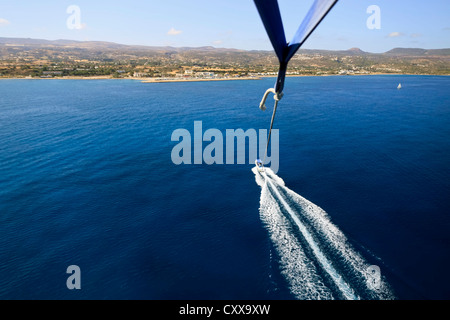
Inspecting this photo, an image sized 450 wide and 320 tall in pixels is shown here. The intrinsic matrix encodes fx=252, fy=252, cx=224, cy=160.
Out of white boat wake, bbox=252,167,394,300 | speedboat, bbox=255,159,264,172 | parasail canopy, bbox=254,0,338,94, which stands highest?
parasail canopy, bbox=254,0,338,94

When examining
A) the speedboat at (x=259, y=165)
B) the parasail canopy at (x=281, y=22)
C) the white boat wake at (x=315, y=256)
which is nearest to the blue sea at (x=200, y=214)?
the white boat wake at (x=315, y=256)

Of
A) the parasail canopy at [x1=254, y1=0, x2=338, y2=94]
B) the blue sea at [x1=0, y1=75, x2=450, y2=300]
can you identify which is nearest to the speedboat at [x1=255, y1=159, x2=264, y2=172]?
the blue sea at [x1=0, y1=75, x2=450, y2=300]

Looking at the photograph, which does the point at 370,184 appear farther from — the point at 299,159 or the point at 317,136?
the point at 317,136

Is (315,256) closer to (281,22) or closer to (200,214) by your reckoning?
(200,214)

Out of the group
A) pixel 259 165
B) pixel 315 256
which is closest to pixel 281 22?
pixel 315 256

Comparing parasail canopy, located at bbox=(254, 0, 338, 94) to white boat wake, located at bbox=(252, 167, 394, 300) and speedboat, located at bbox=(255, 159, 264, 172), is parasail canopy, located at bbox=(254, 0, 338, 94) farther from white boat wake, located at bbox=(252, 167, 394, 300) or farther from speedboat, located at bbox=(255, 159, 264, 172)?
speedboat, located at bbox=(255, 159, 264, 172)

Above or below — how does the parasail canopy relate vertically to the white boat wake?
above

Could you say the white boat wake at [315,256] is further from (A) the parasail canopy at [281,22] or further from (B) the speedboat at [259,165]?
(A) the parasail canopy at [281,22]
